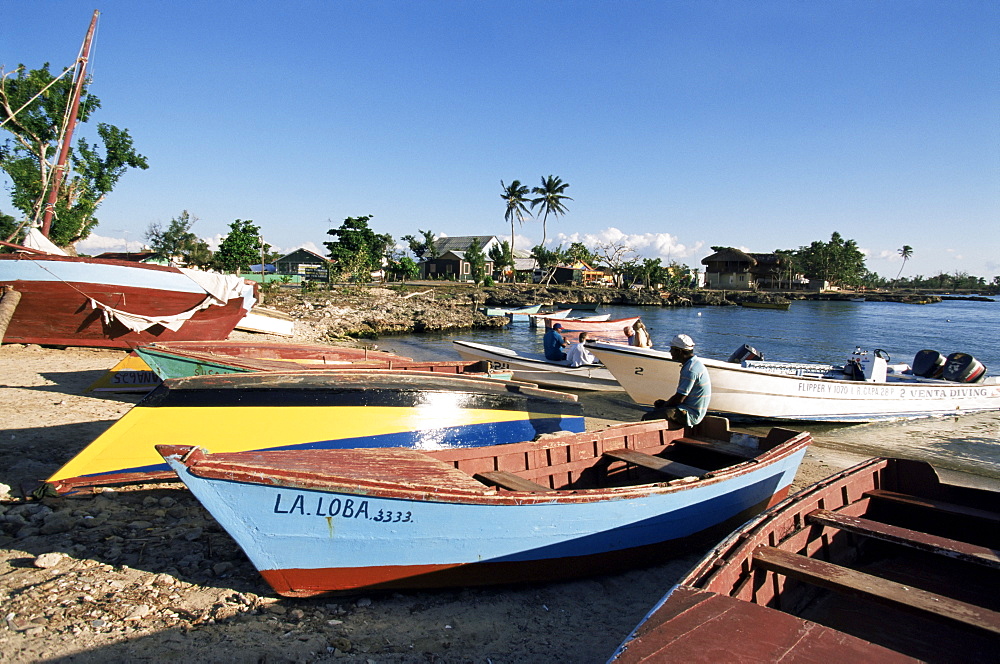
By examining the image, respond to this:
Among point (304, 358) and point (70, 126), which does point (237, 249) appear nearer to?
point (70, 126)

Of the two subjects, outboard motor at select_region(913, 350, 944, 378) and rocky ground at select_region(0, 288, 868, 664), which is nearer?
rocky ground at select_region(0, 288, 868, 664)

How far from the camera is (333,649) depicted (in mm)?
4098

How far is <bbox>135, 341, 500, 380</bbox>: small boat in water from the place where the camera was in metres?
8.35

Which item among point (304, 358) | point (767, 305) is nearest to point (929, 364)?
point (304, 358)

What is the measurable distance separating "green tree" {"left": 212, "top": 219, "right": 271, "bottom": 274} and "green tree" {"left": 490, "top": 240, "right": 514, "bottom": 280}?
3253cm

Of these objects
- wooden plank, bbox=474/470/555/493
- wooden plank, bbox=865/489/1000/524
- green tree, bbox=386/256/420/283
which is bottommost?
wooden plank, bbox=865/489/1000/524

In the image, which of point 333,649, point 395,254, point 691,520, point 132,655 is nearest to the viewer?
point 132,655

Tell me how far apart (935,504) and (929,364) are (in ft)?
40.0

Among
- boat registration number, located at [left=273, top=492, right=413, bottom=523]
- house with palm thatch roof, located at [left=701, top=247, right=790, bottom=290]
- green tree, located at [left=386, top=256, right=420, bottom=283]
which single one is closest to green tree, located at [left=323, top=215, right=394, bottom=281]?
green tree, located at [left=386, top=256, right=420, bottom=283]

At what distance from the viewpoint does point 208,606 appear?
4504 millimetres

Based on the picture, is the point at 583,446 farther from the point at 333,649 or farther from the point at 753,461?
the point at 333,649

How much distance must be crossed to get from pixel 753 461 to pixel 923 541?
5.62 ft

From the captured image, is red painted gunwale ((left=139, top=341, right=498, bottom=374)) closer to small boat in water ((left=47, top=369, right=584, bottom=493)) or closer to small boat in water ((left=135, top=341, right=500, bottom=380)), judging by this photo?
small boat in water ((left=135, top=341, right=500, bottom=380))

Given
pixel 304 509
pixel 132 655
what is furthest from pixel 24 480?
pixel 304 509
